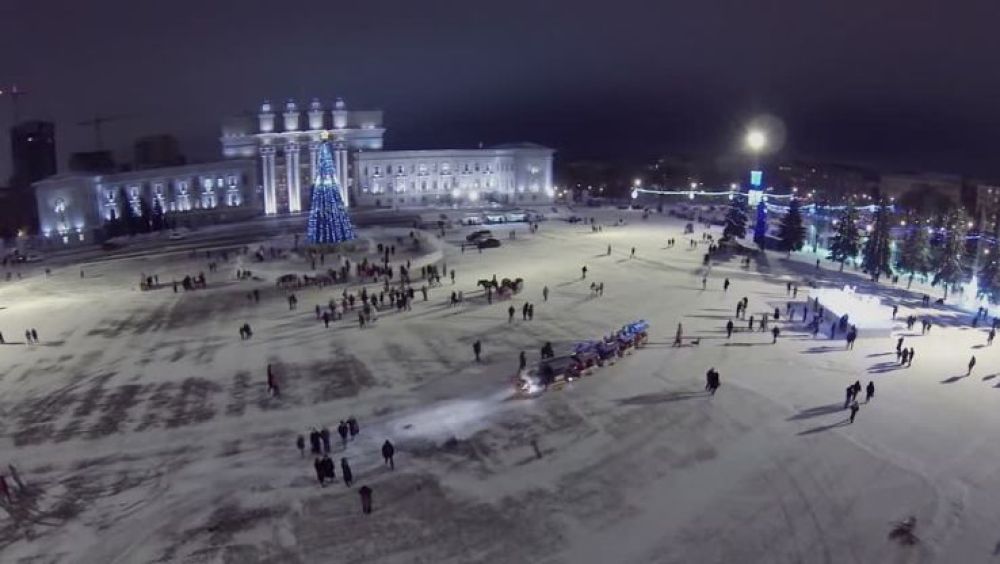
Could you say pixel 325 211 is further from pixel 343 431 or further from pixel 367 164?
pixel 367 164

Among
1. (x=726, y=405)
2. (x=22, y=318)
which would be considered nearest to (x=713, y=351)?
(x=726, y=405)

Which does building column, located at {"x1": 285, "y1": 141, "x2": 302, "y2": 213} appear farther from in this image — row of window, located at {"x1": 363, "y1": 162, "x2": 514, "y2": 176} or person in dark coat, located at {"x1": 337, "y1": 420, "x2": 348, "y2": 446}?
person in dark coat, located at {"x1": 337, "y1": 420, "x2": 348, "y2": 446}

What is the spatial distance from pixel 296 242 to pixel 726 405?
108 ft

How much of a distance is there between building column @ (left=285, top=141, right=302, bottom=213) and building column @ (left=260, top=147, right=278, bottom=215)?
1603 millimetres

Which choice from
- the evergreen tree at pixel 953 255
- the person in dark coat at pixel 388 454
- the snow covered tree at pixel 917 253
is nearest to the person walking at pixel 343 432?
the person in dark coat at pixel 388 454

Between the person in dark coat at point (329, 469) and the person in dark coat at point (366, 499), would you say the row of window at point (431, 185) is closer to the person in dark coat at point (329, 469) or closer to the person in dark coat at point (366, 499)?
the person in dark coat at point (329, 469)

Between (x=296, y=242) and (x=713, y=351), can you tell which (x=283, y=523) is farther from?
(x=296, y=242)

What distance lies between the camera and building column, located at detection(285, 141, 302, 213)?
76.1 meters

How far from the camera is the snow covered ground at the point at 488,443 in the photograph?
13703mm

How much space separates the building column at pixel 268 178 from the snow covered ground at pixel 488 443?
4536cm

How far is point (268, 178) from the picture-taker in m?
75.4

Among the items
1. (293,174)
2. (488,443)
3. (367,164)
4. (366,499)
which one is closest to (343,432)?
(366,499)

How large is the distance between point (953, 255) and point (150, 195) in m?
65.4

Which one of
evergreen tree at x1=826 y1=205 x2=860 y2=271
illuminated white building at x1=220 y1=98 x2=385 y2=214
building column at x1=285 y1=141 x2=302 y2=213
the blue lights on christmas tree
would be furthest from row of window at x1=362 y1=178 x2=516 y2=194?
evergreen tree at x1=826 y1=205 x2=860 y2=271
